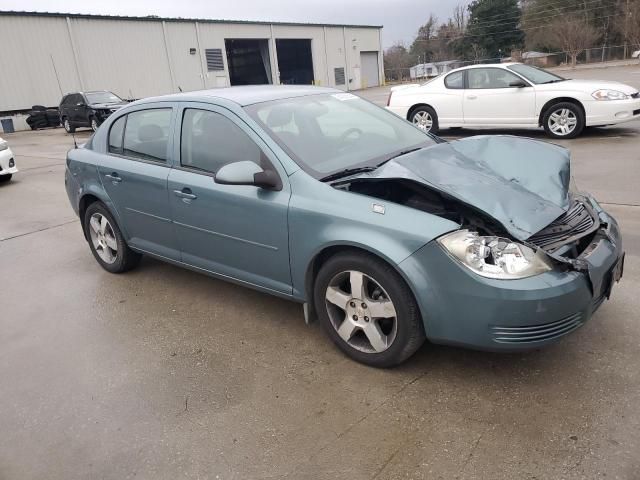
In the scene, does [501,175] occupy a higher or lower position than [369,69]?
lower

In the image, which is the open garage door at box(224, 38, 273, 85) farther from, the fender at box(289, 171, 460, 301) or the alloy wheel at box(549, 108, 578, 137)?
the fender at box(289, 171, 460, 301)

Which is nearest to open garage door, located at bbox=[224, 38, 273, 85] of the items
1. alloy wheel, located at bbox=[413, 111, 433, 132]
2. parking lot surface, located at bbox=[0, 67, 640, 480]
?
alloy wheel, located at bbox=[413, 111, 433, 132]

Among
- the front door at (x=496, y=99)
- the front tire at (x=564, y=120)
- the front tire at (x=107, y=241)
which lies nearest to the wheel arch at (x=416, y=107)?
the front door at (x=496, y=99)

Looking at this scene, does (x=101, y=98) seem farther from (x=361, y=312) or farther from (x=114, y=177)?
(x=361, y=312)

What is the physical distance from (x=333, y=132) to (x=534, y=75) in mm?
8063

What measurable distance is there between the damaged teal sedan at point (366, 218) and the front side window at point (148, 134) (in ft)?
0.05

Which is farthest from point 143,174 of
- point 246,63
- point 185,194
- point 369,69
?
point 369,69

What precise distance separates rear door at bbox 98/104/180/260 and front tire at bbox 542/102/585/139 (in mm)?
8119

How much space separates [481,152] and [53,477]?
307cm

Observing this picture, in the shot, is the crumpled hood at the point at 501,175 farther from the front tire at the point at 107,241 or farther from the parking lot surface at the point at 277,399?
the front tire at the point at 107,241

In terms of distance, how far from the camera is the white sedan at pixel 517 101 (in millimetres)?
9555

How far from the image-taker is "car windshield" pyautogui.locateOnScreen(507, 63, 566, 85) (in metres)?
10.1

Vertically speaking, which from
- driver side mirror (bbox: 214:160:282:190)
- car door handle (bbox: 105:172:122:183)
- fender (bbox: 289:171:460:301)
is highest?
driver side mirror (bbox: 214:160:282:190)

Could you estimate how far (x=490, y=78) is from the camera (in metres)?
10.5
